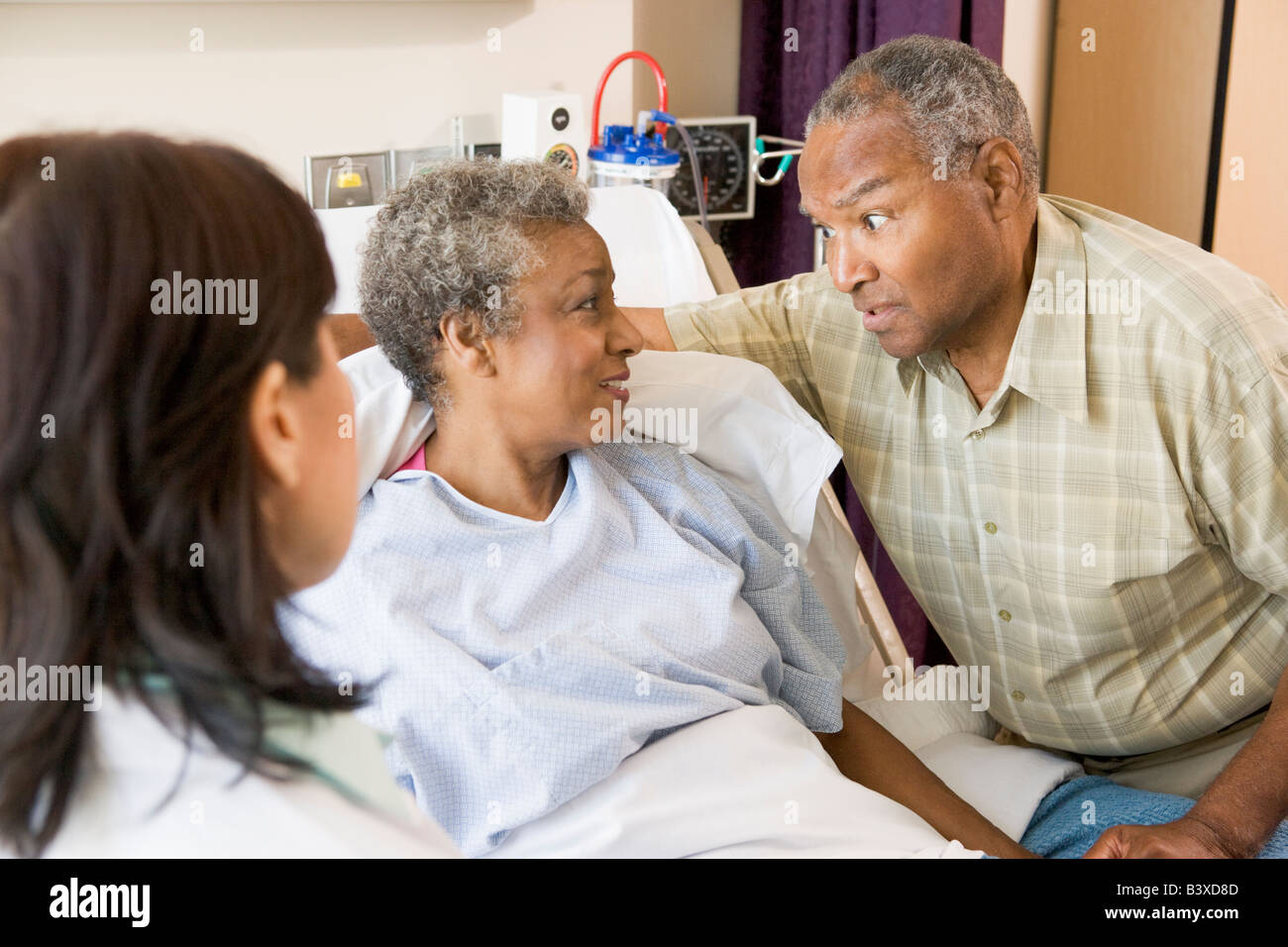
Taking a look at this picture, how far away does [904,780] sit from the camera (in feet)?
3.78

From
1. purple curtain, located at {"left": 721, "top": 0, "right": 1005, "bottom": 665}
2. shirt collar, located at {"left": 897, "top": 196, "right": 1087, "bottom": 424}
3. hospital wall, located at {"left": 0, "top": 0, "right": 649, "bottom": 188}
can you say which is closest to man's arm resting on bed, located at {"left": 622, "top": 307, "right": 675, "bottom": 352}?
shirt collar, located at {"left": 897, "top": 196, "right": 1087, "bottom": 424}

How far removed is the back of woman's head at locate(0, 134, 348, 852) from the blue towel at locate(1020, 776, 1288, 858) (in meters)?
0.88

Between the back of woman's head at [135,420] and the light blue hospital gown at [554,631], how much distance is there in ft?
1.10

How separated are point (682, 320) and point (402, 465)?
1.36ft

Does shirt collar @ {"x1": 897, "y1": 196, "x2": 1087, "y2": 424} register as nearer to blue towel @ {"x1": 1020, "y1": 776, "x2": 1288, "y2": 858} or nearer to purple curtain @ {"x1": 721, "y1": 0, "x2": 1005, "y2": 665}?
blue towel @ {"x1": 1020, "y1": 776, "x2": 1288, "y2": 858}

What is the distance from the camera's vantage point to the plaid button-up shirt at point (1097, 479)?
1.11 meters

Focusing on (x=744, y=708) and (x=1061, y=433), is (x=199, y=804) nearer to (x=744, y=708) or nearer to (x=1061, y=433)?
(x=744, y=708)

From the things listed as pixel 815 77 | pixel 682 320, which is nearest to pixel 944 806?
pixel 682 320

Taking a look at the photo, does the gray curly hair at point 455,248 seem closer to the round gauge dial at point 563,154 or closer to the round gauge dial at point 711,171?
the round gauge dial at point 563,154

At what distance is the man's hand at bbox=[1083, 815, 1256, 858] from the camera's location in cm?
100

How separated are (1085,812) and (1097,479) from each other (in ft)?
1.10

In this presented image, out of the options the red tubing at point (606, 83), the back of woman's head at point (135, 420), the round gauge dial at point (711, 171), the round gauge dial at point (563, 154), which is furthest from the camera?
the round gauge dial at point (711, 171)

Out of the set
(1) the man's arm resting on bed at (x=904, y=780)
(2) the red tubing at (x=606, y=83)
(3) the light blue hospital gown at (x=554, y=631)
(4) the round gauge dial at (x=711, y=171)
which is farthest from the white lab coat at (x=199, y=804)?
(4) the round gauge dial at (x=711, y=171)
